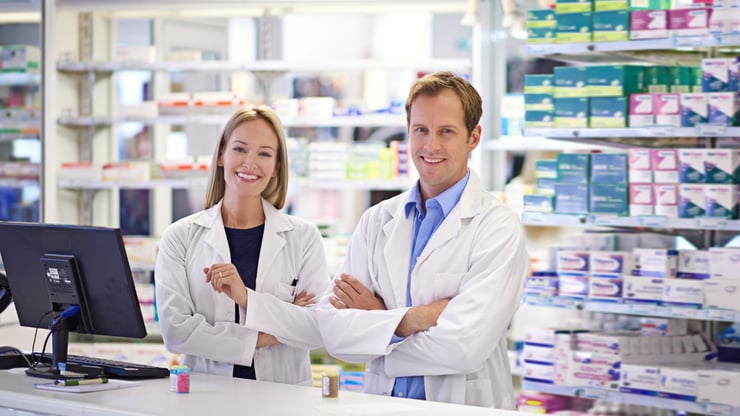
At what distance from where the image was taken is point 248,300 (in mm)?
3396

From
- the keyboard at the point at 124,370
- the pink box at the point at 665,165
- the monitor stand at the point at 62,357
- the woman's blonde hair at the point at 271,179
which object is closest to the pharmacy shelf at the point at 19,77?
the woman's blonde hair at the point at 271,179

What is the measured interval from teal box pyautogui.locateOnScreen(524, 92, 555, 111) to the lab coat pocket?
5.61 feet

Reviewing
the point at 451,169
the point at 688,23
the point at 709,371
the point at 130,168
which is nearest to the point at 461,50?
the point at 130,168

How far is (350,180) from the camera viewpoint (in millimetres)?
6625

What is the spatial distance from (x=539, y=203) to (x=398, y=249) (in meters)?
1.61

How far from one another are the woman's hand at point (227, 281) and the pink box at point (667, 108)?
204cm

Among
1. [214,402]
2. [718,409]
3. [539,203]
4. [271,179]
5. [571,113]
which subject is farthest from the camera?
[539,203]

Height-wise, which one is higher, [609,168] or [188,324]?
[609,168]

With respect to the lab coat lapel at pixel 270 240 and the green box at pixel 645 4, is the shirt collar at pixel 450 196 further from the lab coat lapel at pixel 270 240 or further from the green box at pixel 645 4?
the green box at pixel 645 4

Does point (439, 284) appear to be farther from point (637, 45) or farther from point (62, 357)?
point (637, 45)

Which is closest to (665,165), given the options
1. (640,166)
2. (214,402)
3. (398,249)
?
(640,166)

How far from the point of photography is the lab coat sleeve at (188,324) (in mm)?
3449

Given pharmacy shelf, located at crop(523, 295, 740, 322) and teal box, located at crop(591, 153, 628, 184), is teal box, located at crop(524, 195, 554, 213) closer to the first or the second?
teal box, located at crop(591, 153, 628, 184)

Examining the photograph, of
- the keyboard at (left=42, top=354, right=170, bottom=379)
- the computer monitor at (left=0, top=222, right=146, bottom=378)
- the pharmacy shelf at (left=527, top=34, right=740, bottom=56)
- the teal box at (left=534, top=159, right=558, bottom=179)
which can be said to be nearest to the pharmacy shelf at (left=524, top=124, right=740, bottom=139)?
the teal box at (left=534, top=159, right=558, bottom=179)
